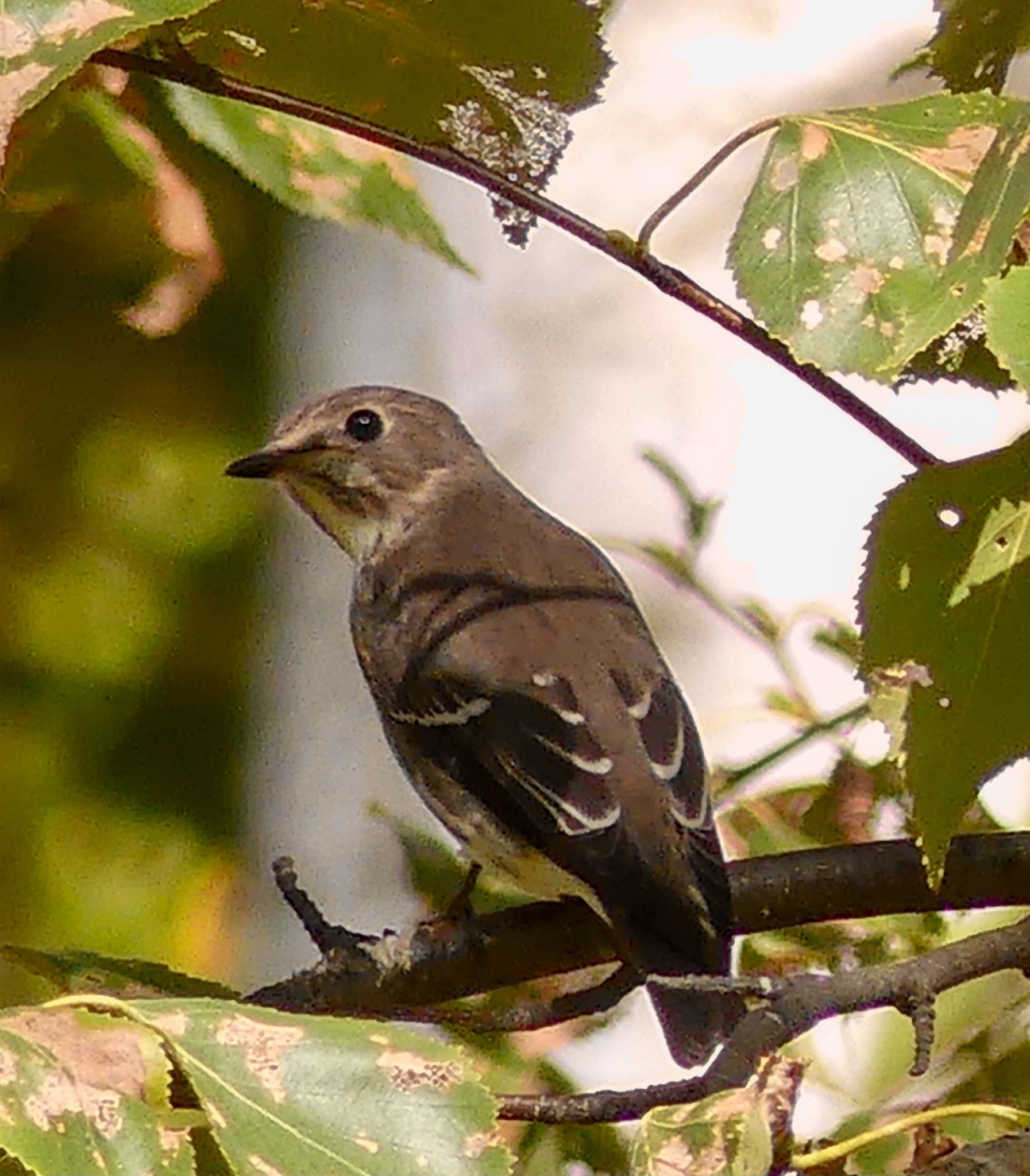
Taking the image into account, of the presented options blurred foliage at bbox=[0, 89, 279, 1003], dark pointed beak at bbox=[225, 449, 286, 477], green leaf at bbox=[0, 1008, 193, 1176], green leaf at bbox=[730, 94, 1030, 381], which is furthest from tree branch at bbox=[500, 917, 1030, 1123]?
blurred foliage at bbox=[0, 89, 279, 1003]

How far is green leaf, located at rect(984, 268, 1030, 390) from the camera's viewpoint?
2.68ft

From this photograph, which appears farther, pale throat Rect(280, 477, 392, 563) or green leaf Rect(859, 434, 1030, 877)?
pale throat Rect(280, 477, 392, 563)

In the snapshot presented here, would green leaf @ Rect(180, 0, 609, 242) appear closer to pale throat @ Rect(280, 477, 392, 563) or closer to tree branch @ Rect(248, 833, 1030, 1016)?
tree branch @ Rect(248, 833, 1030, 1016)

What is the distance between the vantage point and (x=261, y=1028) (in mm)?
824

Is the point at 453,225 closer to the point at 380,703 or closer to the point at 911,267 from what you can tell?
the point at 380,703

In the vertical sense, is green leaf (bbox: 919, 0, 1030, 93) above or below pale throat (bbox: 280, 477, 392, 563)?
below

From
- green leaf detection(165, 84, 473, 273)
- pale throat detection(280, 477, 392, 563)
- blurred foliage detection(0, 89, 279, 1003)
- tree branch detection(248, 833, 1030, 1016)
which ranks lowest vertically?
tree branch detection(248, 833, 1030, 1016)

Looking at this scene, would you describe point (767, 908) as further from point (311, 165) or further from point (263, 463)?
point (263, 463)

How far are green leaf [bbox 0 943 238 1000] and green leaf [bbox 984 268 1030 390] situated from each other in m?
0.50

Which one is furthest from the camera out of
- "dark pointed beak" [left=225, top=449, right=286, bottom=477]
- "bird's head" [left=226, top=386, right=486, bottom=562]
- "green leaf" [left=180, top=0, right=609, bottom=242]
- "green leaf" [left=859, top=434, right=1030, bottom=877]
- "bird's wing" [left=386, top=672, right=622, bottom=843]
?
"bird's head" [left=226, top=386, right=486, bottom=562]

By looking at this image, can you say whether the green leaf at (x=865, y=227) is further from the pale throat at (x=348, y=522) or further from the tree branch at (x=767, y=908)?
the pale throat at (x=348, y=522)

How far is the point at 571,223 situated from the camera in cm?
109

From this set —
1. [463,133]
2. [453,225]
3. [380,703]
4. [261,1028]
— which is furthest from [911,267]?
[453,225]

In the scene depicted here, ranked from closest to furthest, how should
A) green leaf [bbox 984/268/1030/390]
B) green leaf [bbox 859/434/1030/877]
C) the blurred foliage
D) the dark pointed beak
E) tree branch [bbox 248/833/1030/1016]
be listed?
green leaf [bbox 984/268/1030/390]
green leaf [bbox 859/434/1030/877]
tree branch [bbox 248/833/1030/1016]
the dark pointed beak
the blurred foliage
